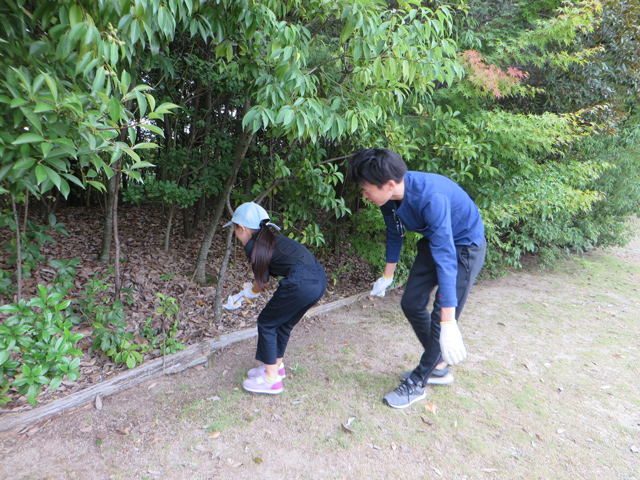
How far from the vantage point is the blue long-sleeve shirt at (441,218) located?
2084 millimetres

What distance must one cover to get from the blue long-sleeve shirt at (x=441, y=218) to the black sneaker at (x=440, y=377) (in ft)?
3.18

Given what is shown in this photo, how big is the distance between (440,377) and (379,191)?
155 centimetres

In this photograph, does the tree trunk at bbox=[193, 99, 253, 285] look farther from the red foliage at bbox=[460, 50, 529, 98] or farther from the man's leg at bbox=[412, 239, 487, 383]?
the red foliage at bbox=[460, 50, 529, 98]

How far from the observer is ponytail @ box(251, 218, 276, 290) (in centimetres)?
233

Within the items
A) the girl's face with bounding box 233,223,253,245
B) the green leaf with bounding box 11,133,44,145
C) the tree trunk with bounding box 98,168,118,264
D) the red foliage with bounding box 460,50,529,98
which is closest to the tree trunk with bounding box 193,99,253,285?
the tree trunk with bounding box 98,168,118,264

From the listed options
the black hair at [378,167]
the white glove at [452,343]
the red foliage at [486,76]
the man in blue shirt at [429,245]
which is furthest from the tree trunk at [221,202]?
the red foliage at [486,76]

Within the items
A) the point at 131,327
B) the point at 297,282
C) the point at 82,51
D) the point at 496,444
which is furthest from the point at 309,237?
the point at 82,51

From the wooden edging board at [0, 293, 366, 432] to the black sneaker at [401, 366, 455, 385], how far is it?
1.53 meters

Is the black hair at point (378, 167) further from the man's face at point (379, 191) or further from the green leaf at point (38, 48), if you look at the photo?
the green leaf at point (38, 48)

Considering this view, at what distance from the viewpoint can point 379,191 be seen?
85.1 inches

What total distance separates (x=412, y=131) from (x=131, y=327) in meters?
3.25

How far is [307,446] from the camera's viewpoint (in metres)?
2.16

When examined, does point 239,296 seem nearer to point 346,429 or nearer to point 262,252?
point 262,252

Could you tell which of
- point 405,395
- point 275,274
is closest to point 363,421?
point 405,395
